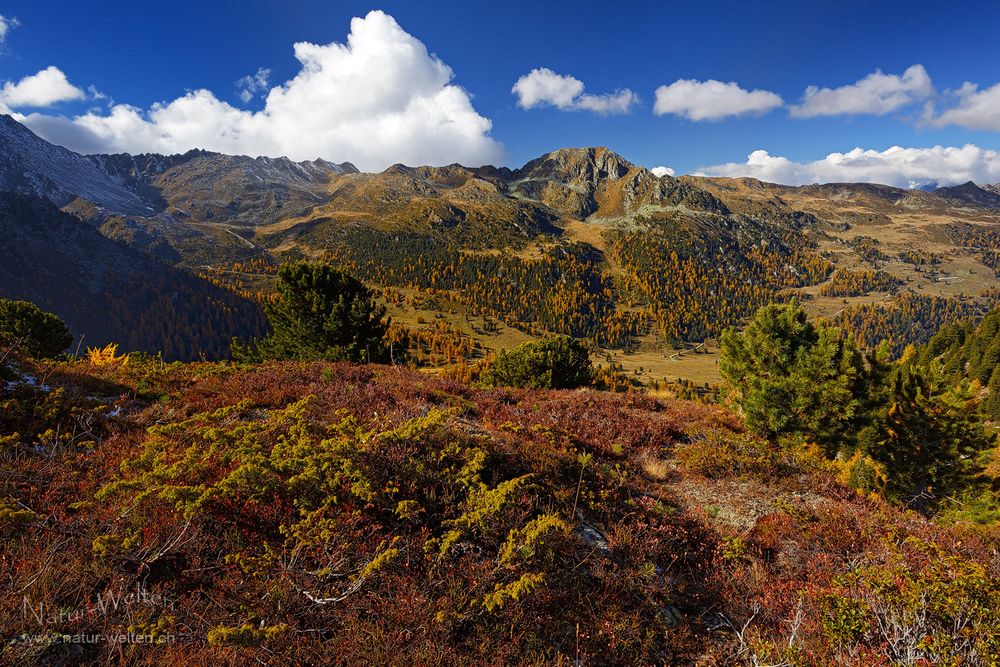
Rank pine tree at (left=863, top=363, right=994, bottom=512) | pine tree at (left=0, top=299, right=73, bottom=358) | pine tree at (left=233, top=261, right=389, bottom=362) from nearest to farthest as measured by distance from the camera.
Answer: pine tree at (left=863, top=363, right=994, bottom=512) → pine tree at (left=233, top=261, right=389, bottom=362) → pine tree at (left=0, top=299, right=73, bottom=358)

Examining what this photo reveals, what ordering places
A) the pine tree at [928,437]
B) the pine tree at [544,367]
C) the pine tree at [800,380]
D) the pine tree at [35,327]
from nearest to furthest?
the pine tree at [800,380], the pine tree at [928,437], the pine tree at [35,327], the pine tree at [544,367]

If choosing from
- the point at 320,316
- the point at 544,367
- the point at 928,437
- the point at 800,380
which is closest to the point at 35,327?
the point at 320,316

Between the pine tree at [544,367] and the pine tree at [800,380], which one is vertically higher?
the pine tree at [800,380]

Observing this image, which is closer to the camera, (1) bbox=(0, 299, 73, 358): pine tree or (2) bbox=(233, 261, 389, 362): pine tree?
(2) bbox=(233, 261, 389, 362): pine tree

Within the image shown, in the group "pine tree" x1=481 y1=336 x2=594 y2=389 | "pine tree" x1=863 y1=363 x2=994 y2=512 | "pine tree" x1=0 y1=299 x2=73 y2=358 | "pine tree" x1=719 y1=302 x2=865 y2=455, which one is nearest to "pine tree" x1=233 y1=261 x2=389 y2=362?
"pine tree" x1=481 y1=336 x2=594 y2=389

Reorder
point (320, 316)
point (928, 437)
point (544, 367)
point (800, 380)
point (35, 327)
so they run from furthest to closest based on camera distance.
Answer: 1. point (544, 367)
2. point (35, 327)
3. point (320, 316)
4. point (928, 437)
5. point (800, 380)

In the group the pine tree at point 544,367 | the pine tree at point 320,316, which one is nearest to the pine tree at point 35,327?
the pine tree at point 320,316

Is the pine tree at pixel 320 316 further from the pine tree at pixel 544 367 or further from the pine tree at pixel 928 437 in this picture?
the pine tree at pixel 928 437

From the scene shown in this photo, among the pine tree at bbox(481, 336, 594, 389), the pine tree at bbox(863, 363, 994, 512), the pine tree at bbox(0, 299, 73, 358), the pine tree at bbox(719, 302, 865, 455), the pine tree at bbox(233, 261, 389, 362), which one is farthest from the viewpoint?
the pine tree at bbox(481, 336, 594, 389)

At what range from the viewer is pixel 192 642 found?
16.6 feet

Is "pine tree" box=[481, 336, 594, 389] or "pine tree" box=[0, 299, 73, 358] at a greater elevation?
"pine tree" box=[0, 299, 73, 358]

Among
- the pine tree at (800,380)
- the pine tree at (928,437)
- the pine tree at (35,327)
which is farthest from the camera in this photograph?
the pine tree at (35,327)

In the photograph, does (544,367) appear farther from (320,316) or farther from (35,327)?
(35,327)

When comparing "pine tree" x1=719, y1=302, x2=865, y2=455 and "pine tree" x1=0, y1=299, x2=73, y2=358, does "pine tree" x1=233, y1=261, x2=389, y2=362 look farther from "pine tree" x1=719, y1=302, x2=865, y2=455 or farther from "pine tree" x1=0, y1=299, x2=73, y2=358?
"pine tree" x1=719, y1=302, x2=865, y2=455
